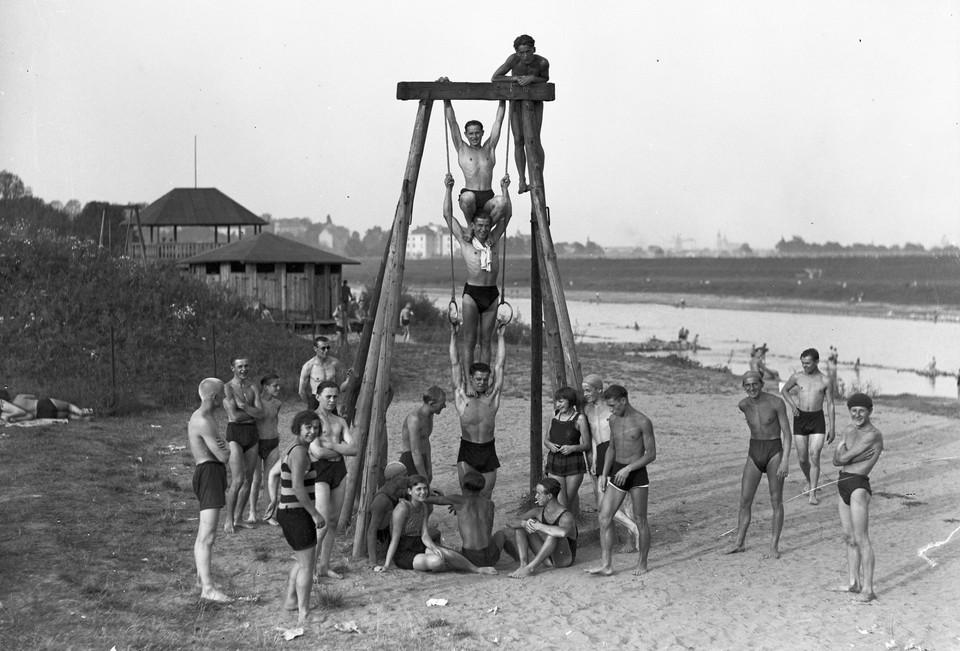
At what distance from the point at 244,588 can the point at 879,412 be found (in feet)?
50.1

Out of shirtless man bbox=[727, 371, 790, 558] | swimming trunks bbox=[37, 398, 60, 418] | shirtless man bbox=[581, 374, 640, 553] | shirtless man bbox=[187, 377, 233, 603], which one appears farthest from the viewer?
swimming trunks bbox=[37, 398, 60, 418]

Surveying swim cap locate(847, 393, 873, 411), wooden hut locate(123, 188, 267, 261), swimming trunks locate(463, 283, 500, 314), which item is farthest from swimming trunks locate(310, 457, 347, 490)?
wooden hut locate(123, 188, 267, 261)

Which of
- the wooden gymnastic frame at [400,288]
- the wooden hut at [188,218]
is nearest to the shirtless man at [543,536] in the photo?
the wooden gymnastic frame at [400,288]

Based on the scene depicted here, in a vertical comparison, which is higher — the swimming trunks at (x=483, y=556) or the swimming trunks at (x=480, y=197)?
the swimming trunks at (x=480, y=197)

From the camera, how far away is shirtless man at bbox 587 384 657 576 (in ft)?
30.2

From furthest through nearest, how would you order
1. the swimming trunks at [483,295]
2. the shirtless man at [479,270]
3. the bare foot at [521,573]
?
the swimming trunks at [483,295] < the shirtless man at [479,270] < the bare foot at [521,573]

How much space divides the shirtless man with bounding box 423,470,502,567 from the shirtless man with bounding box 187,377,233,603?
208 cm

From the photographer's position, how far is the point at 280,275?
2961 cm

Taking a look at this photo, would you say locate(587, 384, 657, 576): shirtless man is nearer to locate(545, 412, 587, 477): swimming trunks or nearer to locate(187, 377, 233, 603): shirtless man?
locate(545, 412, 587, 477): swimming trunks

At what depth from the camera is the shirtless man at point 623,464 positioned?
9.20 meters

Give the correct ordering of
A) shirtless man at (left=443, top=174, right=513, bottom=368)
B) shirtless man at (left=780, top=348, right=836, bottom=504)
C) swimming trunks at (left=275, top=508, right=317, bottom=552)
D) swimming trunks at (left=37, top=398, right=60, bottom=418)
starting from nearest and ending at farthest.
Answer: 1. swimming trunks at (left=275, top=508, right=317, bottom=552)
2. shirtless man at (left=443, top=174, right=513, bottom=368)
3. shirtless man at (left=780, top=348, right=836, bottom=504)
4. swimming trunks at (left=37, top=398, right=60, bottom=418)

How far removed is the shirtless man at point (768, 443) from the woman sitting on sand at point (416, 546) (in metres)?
2.76

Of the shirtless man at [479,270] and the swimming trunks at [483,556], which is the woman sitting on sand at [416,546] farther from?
the shirtless man at [479,270]

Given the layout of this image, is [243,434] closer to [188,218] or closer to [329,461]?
[329,461]
